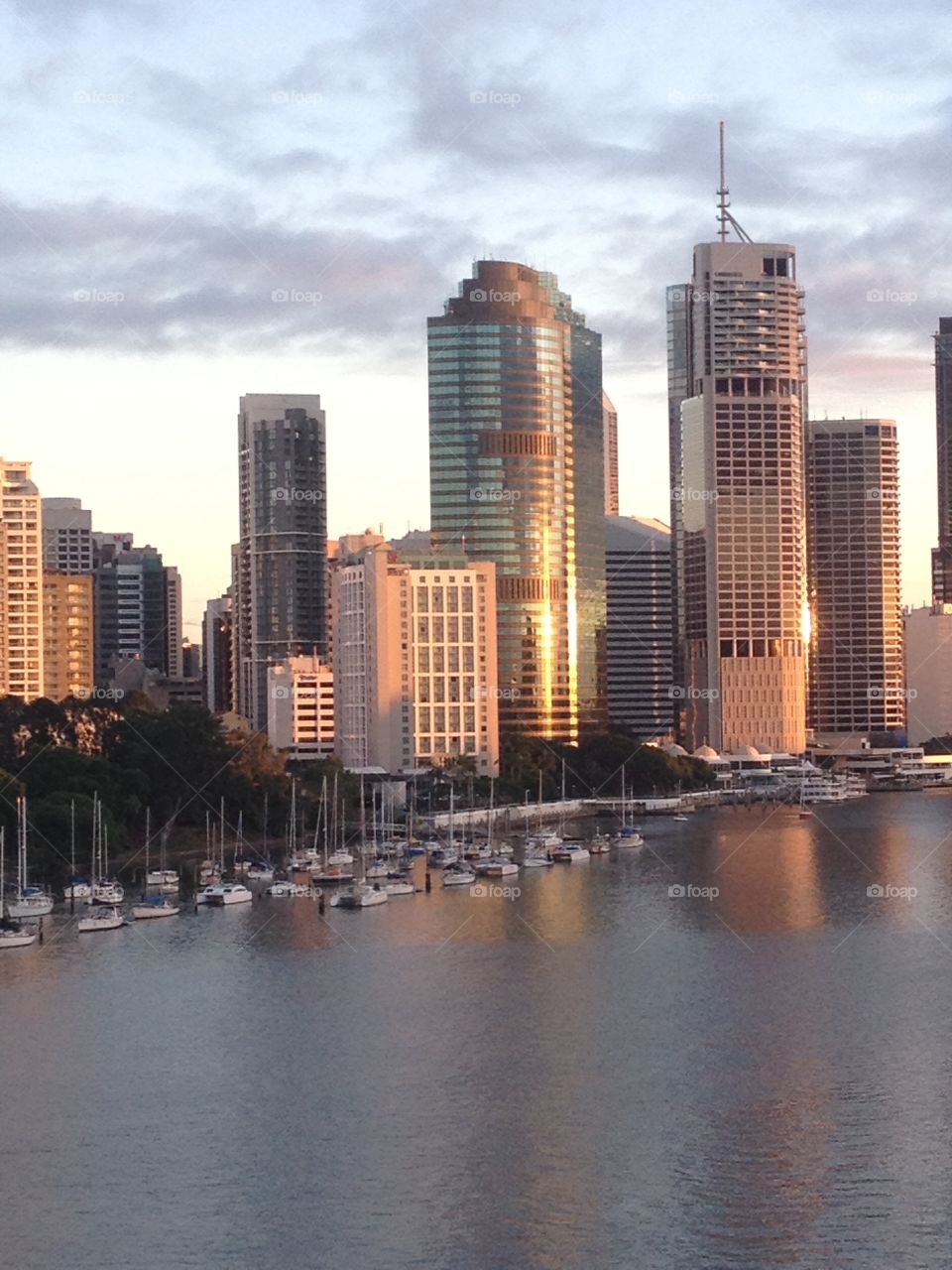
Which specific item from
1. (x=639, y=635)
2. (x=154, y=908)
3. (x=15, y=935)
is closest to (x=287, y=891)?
(x=154, y=908)

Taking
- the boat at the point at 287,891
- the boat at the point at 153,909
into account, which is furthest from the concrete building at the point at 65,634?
the boat at the point at 153,909

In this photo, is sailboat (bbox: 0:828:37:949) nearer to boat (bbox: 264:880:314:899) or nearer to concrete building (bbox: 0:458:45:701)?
boat (bbox: 264:880:314:899)

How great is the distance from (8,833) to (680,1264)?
158 ft

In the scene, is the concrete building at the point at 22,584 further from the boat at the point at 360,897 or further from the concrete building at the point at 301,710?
the boat at the point at 360,897

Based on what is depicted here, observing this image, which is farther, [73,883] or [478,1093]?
[73,883]

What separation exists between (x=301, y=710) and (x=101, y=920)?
91.8m

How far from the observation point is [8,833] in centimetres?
7569

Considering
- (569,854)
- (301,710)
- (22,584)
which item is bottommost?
(569,854)

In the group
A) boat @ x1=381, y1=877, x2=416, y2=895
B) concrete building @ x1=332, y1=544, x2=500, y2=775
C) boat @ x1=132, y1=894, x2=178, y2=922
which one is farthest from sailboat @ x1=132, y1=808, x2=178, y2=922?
concrete building @ x1=332, y1=544, x2=500, y2=775

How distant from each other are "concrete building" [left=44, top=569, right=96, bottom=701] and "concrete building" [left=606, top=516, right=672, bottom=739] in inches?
2084

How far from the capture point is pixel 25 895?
2621 inches

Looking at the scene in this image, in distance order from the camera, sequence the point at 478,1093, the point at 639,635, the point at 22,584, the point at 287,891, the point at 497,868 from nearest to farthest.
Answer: the point at 478,1093, the point at 287,891, the point at 497,868, the point at 22,584, the point at 639,635

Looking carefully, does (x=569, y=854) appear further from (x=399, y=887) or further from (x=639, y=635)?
(x=639, y=635)

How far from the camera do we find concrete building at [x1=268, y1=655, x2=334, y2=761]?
154 m
